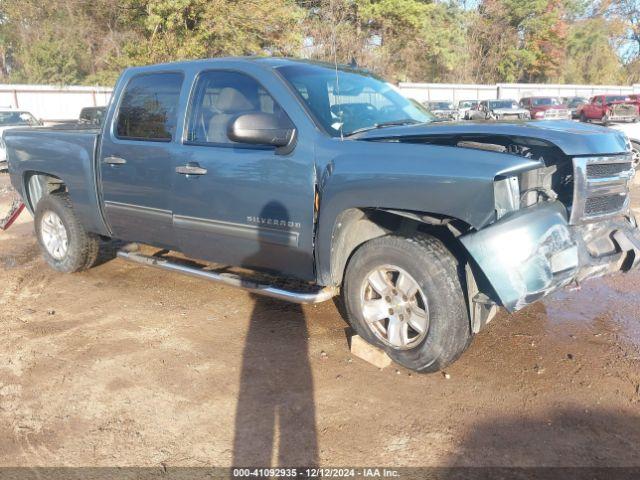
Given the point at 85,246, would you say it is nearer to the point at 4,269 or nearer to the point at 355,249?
the point at 4,269

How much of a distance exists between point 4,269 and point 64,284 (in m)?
1.12

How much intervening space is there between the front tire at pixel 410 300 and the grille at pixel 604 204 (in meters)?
0.84

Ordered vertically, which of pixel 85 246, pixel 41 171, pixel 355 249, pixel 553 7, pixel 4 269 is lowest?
pixel 4 269

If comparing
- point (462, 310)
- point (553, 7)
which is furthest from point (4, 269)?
point (553, 7)

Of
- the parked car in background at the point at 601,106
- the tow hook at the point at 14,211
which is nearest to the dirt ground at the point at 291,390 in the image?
the tow hook at the point at 14,211

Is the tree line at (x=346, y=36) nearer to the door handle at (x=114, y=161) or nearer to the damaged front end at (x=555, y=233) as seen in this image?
the door handle at (x=114, y=161)

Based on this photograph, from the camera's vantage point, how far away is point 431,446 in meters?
2.75

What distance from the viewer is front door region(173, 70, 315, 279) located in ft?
12.0

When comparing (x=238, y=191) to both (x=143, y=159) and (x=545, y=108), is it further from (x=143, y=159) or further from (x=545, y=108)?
(x=545, y=108)

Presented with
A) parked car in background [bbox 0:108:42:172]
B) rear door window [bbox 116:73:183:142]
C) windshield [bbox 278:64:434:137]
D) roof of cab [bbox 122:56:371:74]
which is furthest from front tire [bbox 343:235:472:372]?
parked car in background [bbox 0:108:42:172]

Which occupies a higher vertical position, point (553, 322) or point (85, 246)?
point (85, 246)

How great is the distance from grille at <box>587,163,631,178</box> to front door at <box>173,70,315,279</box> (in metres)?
1.62

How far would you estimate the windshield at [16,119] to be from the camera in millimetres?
15266

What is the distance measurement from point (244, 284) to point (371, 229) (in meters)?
1.03
